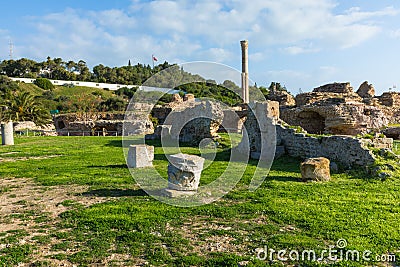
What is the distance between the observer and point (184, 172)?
7.75m

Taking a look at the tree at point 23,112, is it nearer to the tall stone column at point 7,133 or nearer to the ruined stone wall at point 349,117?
the tall stone column at point 7,133

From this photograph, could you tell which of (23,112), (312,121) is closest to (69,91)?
(23,112)

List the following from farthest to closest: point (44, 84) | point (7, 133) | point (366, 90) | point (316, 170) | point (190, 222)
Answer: point (44, 84)
point (366, 90)
point (7, 133)
point (316, 170)
point (190, 222)

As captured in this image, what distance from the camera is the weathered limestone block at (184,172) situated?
7.66 metres

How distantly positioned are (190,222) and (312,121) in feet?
59.9

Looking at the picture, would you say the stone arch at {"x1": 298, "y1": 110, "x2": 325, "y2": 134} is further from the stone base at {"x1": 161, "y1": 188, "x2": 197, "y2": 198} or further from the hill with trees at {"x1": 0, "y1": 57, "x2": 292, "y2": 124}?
the stone base at {"x1": 161, "y1": 188, "x2": 197, "y2": 198}

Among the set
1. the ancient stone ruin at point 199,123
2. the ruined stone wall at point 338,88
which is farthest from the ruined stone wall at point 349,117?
the ruined stone wall at point 338,88

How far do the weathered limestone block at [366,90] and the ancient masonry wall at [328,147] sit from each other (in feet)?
72.9

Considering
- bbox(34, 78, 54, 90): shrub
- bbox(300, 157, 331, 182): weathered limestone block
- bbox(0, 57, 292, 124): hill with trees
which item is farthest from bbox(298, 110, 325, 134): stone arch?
bbox(34, 78, 54, 90): shrub

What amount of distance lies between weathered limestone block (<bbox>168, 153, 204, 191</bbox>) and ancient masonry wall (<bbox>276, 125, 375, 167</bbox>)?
5.31 metres

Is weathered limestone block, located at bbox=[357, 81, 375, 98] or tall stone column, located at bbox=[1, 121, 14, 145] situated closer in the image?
tall stone column, located at bbox=[1, 121, 14, 145]

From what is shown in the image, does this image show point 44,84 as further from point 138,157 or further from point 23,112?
point 138,157

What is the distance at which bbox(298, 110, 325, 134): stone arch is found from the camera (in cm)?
2244

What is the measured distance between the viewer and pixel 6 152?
16.3m
